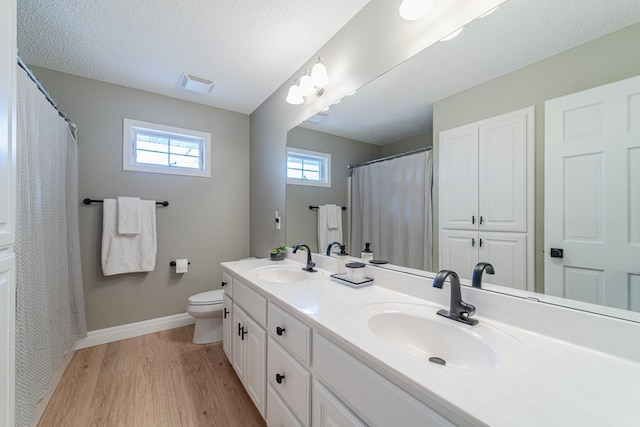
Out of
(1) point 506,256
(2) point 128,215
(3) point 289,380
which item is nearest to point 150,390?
(3) point 289,380

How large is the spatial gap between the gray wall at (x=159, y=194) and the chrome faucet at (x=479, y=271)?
2.50m

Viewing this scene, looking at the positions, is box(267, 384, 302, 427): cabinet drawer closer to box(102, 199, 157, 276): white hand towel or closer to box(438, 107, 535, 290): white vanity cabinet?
box(438, 107, 535, 290): white vanity cabinet

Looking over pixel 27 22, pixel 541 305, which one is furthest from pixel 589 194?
pixel 27 22

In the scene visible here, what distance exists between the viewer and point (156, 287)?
98.8 inches

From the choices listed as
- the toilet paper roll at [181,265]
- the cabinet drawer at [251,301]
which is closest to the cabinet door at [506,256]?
the cabinet drawer at [251,301]

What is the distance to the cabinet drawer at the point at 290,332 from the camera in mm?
968

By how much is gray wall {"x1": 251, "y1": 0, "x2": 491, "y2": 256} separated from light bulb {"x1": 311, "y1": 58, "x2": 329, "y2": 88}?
0.14 feet

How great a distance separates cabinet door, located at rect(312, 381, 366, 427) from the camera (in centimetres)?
76

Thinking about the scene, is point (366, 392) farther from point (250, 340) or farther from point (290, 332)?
point (250, 340)

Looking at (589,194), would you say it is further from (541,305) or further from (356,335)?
(356,335)

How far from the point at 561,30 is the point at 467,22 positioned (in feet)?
1.10

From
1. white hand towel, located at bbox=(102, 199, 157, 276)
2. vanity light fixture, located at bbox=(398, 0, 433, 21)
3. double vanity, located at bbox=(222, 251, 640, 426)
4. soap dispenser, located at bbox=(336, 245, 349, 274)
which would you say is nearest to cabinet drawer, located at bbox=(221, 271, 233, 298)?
double vanity, located at bbox=(222, 251, 640, 426)

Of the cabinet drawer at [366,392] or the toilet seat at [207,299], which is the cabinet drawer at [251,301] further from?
the toilet seat at [207,299]

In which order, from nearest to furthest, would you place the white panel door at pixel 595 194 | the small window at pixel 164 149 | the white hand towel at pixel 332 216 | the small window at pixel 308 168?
the white panel door at pixel 595 194
the white hand towel at pixel 332 216
the small window at pixel 308 168
the small window at pixel 164 149
